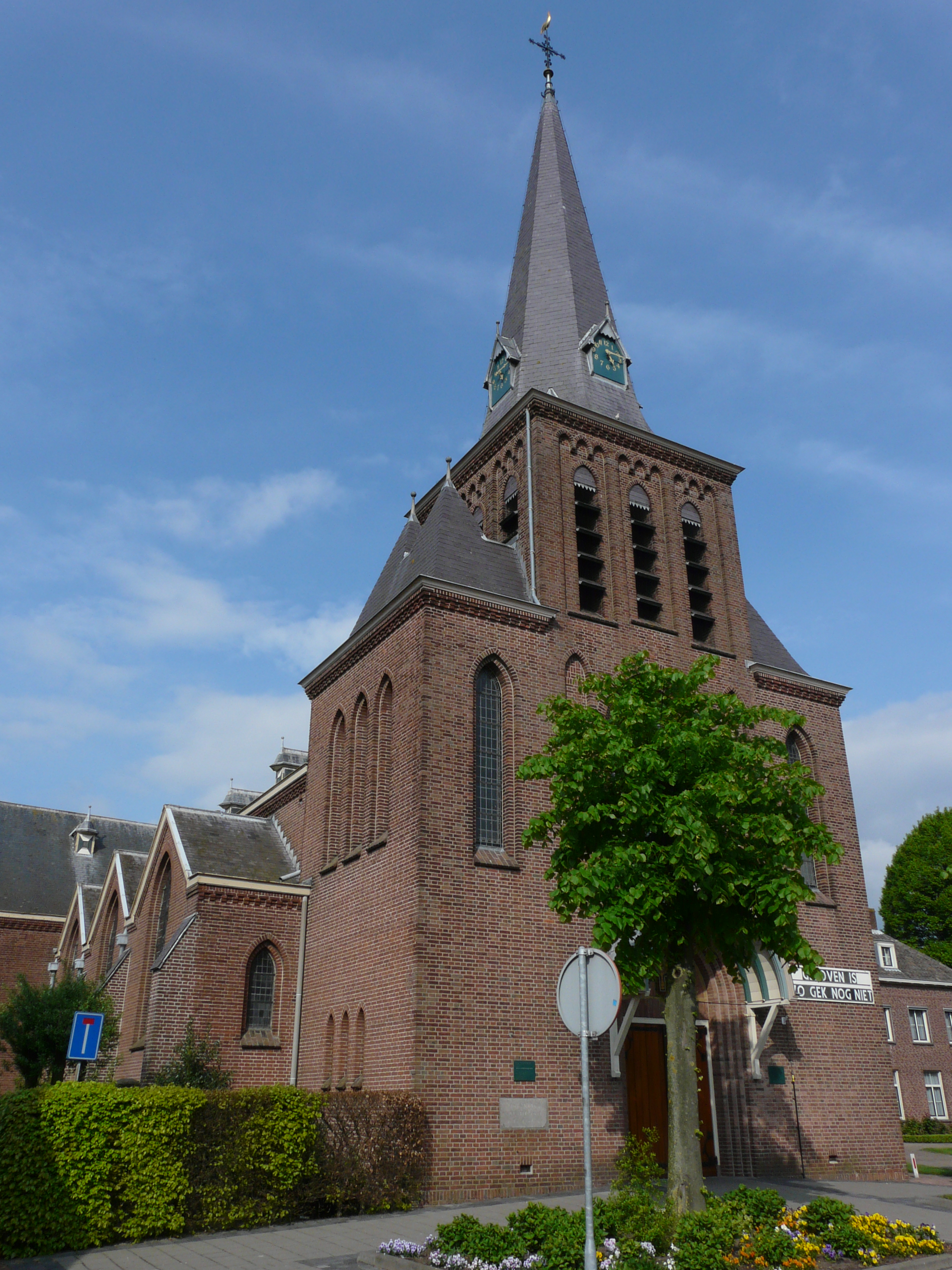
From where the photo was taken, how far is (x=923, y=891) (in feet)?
190

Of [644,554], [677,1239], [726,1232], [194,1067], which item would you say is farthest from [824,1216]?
[644,554]

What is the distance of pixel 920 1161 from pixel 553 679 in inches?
746

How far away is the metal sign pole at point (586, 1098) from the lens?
25.3 feet

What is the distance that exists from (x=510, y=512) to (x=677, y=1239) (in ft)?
55.1

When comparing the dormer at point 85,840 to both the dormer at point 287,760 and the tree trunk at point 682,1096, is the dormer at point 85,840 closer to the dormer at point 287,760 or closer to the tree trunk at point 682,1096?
the dormer at point 287,760

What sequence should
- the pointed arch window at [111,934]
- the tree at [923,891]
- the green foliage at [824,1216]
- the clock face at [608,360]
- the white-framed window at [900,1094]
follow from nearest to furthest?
the green foliage at [824,1216] → the clock face at [608,360] → the pointed arch window at [111,934] → the white-framed window at [900,1094] → the tree at [923,891]

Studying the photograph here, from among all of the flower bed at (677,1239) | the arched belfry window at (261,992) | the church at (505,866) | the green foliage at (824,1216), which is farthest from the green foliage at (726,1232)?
the arched belfry window at (261,992)

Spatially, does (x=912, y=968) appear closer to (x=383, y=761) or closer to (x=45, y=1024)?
(x=383, y=761)

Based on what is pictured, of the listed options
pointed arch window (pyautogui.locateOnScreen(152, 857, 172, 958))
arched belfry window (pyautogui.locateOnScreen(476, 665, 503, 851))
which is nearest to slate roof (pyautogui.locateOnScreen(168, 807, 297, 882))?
pointed arch window (pyautogui.locateOnScreen(152, 857, 172, 958))

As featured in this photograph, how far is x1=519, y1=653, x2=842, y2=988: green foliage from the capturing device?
42.2ft

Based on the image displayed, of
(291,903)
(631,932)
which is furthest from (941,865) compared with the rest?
(631,932)

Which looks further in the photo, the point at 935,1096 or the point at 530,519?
the point at 935,1096

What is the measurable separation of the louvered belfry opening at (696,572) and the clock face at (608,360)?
4262mm

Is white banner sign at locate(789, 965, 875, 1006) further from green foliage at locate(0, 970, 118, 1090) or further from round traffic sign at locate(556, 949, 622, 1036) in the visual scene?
green foliage at locate(0, 970, 118, 1090)
